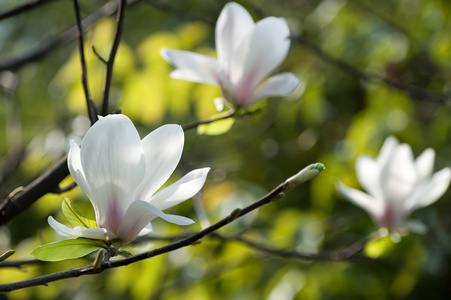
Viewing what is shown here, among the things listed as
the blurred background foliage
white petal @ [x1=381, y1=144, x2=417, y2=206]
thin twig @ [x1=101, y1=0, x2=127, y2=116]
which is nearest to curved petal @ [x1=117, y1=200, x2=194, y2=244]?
thin twig @ [x1=101, y1=0, x2=127, y2=116]

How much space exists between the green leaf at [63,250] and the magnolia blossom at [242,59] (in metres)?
→ 0.28

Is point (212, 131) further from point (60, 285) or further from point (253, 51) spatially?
point (60, 285)

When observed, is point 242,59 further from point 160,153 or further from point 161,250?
point 161,250

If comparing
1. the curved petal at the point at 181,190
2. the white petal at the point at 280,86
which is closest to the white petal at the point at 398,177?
the white petal at the point at 280,86

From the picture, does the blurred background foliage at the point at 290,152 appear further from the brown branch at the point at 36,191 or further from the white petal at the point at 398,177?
the brown branch at the point at 36,191

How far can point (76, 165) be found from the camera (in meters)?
0.45

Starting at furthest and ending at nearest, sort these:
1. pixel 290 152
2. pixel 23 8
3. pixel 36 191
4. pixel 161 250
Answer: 1. pixel 290 152
2. pixel 23 8
3. pixel 36 191
4. pixel 161 250

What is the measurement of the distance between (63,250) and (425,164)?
25.1 inches

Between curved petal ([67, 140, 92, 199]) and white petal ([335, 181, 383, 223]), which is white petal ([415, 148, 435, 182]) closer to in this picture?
white petal ([335, 181, 383, 223])

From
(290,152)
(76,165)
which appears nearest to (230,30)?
(76,165)

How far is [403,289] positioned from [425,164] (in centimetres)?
52

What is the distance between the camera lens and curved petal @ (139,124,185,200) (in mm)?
462

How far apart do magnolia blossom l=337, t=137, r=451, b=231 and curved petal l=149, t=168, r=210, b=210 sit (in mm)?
452

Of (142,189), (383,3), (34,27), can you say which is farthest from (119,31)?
(34,27)
